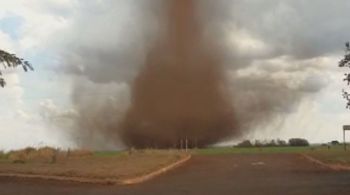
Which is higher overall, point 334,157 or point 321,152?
point 321,152

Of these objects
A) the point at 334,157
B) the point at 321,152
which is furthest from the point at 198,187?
the point at 321,152

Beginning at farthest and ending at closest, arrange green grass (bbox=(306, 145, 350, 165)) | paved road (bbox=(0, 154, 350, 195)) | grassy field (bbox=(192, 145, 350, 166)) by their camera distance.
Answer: grassy field (bbox=(192, 145, 350, 166))
green grass (bbox=(306, 145, 350, 165))
paved road (bbox=(0, 154, 350, 195))

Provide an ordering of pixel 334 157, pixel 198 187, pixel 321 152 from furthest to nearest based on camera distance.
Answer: pixel 321 152 → pixel 334 157 → pixel 198 187

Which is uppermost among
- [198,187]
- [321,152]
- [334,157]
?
[321,152]

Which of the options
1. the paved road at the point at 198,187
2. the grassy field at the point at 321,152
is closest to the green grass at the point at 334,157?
the grassy field at the point at 321,152

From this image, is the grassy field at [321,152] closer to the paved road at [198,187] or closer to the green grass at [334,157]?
the green grass at [334,157]

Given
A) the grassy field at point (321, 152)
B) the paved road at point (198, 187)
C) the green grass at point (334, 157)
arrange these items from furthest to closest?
the grassy field at point (321, 152) → the green grass at point (334, 157) → the paved road at point (198, 187)

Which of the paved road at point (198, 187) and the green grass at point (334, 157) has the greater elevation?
the green grass at point (334, 157)

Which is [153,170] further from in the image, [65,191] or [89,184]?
[65,191]

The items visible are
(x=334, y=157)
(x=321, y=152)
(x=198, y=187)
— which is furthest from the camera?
(x=321, y=152)

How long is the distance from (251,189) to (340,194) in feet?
12.2

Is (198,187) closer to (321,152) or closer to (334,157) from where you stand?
(334,157)

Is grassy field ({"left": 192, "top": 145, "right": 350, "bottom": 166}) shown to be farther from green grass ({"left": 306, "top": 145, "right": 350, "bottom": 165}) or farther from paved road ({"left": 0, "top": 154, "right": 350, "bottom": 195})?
paved road ({"left": 0, "top": 154, "right": 350, "bottom": 195})

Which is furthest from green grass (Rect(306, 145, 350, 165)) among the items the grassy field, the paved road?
the paved road
